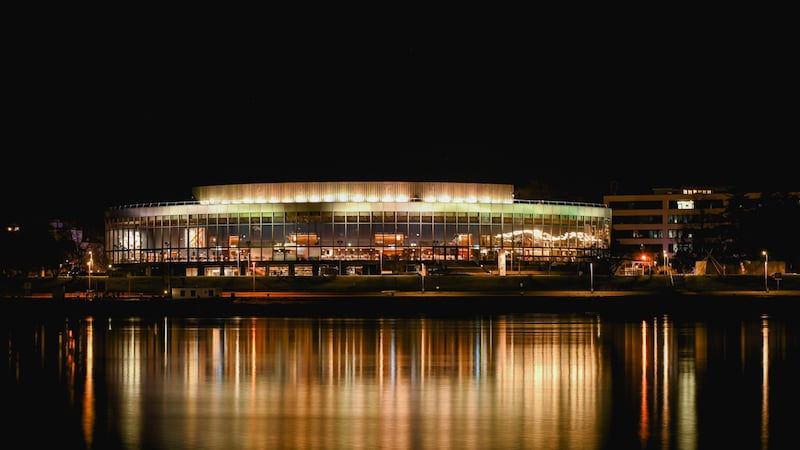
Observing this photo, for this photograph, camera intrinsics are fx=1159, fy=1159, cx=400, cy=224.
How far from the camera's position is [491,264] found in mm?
128750

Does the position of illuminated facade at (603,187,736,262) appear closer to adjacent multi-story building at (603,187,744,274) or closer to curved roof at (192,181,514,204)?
adjacent multi-story building at (603,187,744,274)

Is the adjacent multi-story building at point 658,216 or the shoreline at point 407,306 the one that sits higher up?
the adjacent multi-story building at point 658,216

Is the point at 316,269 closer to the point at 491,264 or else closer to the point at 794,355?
the point at 491,264

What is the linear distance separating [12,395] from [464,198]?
97.8 m

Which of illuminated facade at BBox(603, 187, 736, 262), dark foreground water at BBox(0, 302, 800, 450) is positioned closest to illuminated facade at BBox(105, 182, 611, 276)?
illuminated facade at BBox(603, 187, 736, 262)

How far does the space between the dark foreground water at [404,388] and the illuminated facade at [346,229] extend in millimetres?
63303

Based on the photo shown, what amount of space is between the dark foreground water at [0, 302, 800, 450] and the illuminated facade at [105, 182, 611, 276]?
2492 inches

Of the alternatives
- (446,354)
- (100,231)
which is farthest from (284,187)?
(446,354)

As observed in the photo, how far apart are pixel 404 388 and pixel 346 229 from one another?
89.5m

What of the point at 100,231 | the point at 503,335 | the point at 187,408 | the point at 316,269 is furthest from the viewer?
the point at 100,231

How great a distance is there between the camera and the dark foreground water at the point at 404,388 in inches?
1171

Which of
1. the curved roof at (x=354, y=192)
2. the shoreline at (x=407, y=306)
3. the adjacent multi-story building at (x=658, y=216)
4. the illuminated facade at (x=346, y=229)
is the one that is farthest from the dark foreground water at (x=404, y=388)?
the adjacent multi-story building at (x=658, y=216)

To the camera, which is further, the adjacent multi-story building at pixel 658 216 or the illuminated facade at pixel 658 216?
the illuminated facade at pixel 658 216

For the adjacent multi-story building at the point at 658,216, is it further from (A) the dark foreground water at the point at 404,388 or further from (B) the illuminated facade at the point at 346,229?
(A) the dark foreground water at the point at 404,388
